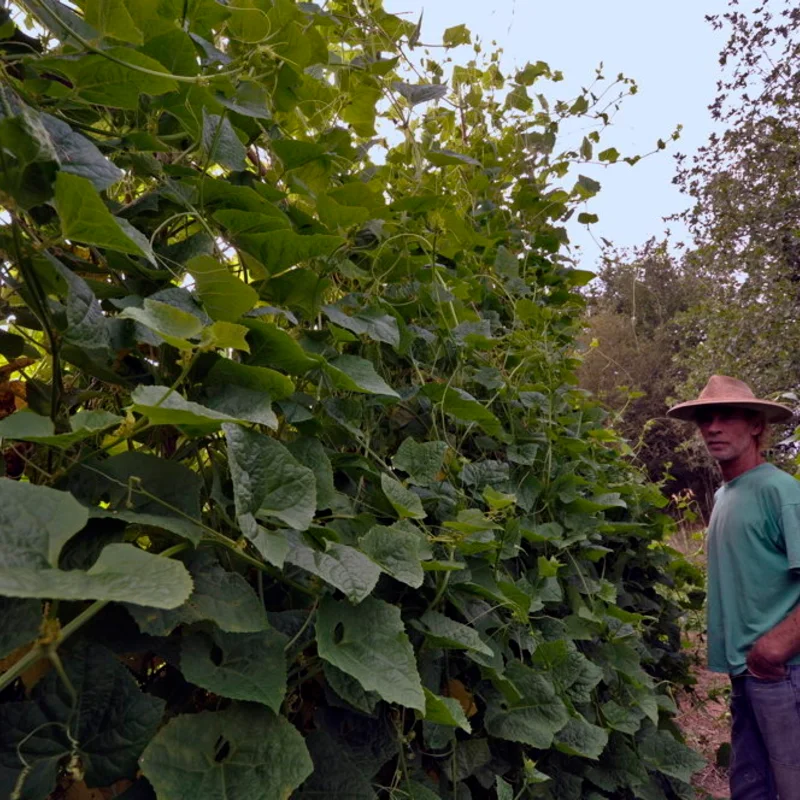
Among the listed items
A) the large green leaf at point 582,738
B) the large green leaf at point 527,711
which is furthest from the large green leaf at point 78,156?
the large green leaf at point 582,738

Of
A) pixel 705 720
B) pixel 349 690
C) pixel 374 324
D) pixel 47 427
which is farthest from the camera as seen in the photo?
pixel 705 720

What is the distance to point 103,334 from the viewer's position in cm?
62

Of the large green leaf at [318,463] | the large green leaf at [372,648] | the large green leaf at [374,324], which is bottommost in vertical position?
the large green leaf at [372,648]

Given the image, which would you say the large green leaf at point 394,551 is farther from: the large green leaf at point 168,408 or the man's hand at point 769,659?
the man's hand at point 769,659

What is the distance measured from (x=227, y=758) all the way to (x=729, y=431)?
239 cm

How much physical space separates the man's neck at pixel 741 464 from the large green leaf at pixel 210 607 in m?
2.33

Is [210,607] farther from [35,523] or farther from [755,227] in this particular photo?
[755,227]

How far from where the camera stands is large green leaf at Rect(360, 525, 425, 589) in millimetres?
801

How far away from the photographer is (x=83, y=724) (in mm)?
580

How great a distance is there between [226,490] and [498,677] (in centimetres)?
59

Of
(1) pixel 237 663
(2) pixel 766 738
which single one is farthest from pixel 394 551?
(2) pixel 766 738

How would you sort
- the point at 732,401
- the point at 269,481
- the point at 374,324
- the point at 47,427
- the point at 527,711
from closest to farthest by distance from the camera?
1. the point at 47,427
2. the point at 269,481
3. the point at 374,324
4. the point at 527,711
5. the point at 732,401

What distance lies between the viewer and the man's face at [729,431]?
2572mm

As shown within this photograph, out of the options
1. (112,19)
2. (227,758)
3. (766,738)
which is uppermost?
(112,19)
